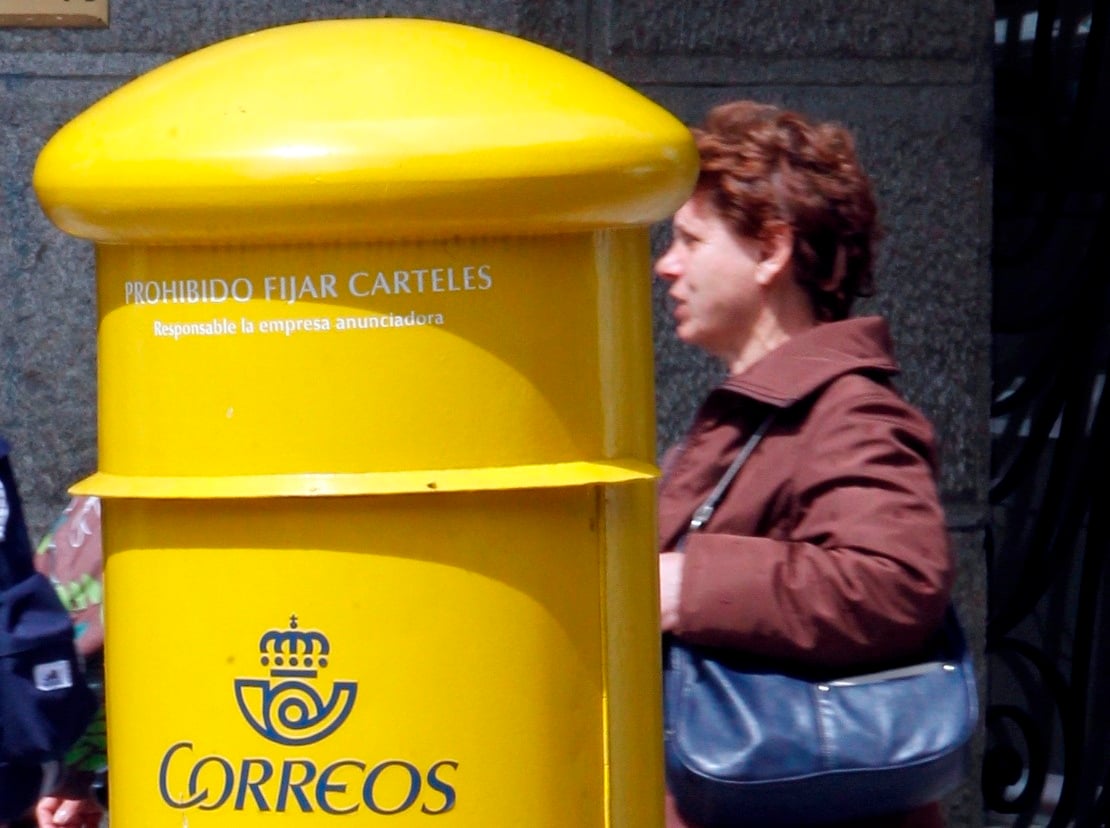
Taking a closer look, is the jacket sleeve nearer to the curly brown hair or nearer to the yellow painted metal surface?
the curly brown hair

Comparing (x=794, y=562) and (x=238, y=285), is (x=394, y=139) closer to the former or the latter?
(x=238, y=285)

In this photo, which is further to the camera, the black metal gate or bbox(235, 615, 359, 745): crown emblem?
the black metal gate

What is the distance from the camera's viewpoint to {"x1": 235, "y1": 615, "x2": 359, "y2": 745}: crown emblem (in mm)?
1762

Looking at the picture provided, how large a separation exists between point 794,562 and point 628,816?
0.49 metres

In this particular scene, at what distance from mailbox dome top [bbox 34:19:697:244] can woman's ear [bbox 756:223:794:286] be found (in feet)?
2.43

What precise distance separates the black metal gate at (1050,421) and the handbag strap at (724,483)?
6.98ft

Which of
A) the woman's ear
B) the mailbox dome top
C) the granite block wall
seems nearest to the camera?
the mailbox dome top

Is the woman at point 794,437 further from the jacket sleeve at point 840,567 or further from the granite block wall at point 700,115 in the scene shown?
the granite block wall at point 700,115

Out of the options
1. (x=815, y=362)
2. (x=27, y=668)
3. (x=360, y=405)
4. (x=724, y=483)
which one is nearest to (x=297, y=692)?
(x=360, y=405)

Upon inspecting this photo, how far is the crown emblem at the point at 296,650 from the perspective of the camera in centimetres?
176

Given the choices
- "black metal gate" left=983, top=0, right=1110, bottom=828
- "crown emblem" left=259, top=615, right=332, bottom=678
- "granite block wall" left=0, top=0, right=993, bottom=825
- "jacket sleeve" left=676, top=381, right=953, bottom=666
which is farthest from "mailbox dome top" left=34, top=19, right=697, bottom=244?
"black metal gate" left=983, top=0, right=1110, bottom=828

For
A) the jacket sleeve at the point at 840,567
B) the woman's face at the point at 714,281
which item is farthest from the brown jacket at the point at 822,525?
the woman's face at the point at 714,281

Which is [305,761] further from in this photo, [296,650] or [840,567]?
[840,567]

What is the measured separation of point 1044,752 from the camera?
4383 mm
